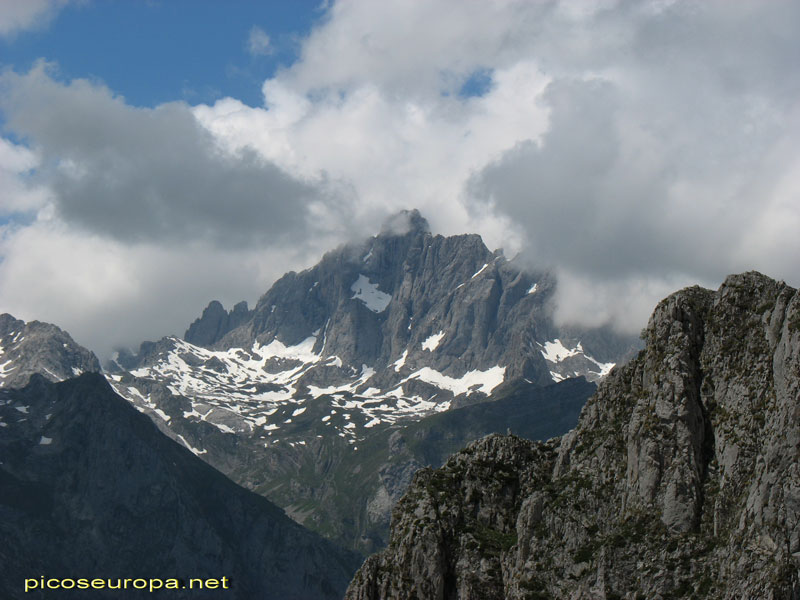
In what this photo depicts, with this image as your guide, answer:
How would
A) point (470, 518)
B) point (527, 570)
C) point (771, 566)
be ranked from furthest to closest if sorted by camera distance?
1. point (470, 518)
2. point (527, 570)
3. point (771, 566)

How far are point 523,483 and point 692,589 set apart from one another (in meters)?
34.2

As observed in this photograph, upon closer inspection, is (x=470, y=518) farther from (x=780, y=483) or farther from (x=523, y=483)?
(x=780, y=483)

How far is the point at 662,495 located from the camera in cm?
9206

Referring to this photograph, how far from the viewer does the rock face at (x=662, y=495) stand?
81.9 meters

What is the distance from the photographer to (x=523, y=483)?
118m

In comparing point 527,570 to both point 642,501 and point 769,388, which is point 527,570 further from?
point 769,388

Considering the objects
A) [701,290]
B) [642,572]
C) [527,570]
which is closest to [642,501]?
[642,572]

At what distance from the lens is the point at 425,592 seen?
108m

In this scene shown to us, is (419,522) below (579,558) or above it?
above

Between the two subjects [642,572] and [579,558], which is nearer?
[642,572]

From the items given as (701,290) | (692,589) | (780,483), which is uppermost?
(701,290)

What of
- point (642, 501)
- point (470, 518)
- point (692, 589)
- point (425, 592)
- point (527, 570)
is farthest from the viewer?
point (470, 518)

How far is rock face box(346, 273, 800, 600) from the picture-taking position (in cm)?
8188

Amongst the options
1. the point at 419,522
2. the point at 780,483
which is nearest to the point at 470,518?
the point at 419,522
